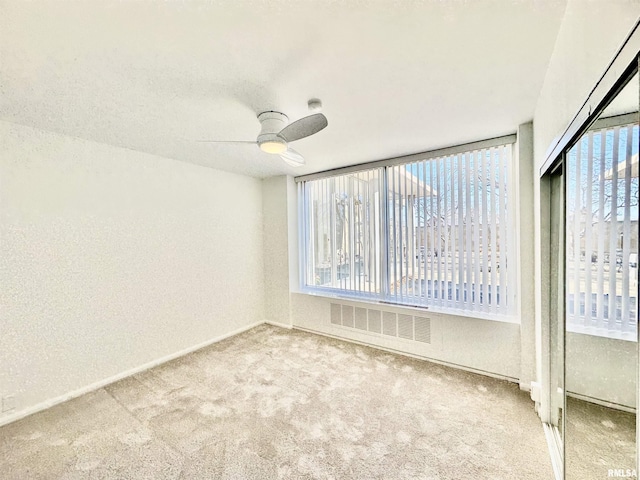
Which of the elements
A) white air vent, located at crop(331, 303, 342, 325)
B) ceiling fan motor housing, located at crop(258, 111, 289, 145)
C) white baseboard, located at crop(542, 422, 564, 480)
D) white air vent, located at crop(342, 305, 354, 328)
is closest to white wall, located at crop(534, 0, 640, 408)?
white baseboard, located at crop(542, 422, 564, 480)

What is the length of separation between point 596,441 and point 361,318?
2387 millimetres

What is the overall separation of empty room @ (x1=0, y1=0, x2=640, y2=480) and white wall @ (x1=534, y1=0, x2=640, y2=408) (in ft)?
0.05

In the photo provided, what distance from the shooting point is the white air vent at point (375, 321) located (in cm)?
330

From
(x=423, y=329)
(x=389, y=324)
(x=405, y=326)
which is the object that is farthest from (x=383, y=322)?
(x=423, y=329)

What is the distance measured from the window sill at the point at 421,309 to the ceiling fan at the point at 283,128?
2.11 meters

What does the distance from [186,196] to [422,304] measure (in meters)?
3.06

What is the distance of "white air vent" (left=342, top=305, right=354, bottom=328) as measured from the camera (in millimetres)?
3520

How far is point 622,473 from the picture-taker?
912 millimetres

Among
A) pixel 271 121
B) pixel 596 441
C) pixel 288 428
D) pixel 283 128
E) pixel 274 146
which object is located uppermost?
pixel 271 121

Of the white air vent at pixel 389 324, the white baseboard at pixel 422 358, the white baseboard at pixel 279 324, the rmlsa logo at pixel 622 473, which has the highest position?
the rmlsa logo at pixel 622 473

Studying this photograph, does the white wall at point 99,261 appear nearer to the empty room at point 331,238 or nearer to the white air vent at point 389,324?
the empty room at point 331,238

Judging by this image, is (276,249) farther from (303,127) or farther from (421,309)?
(303,127)

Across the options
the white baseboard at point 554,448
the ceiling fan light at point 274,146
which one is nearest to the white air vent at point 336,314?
the white baseboard at point 554,448

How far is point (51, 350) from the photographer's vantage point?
2287mm
